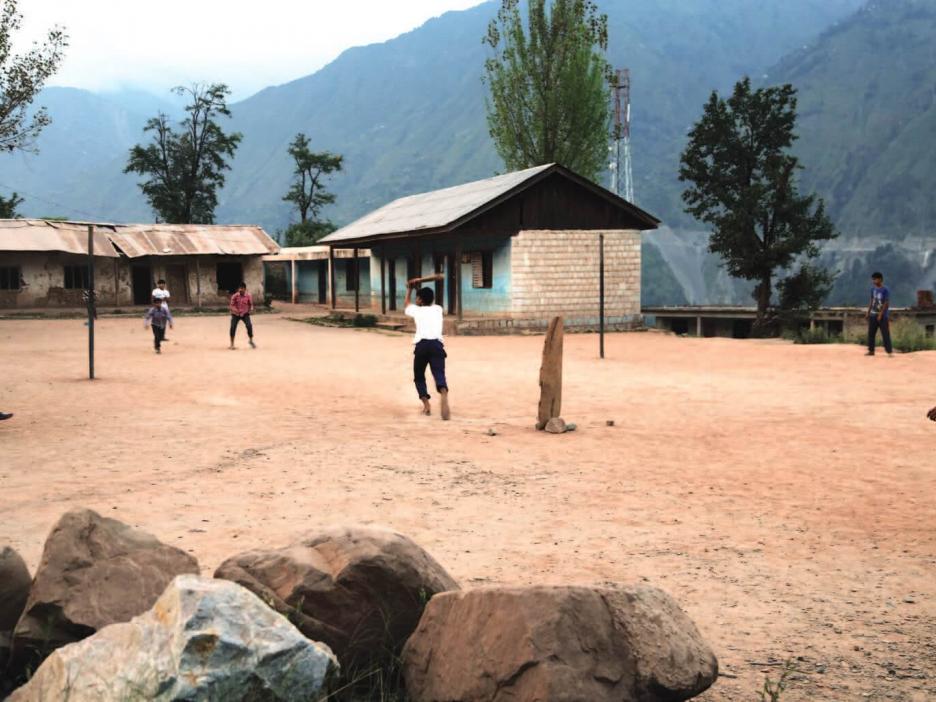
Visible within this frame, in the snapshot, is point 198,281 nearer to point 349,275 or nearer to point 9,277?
point 349,275

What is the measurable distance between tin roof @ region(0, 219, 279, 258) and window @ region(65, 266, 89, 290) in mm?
1250

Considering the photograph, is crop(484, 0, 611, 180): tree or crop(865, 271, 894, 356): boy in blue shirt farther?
crop(484, 0, 611, 180): tree

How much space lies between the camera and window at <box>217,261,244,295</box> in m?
44.6

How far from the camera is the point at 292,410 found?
40.5 feet

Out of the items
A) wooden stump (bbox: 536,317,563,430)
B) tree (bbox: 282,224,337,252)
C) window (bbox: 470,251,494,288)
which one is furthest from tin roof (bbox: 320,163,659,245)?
tree (bbox: 282,224,337,252)

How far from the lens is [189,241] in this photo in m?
42.4

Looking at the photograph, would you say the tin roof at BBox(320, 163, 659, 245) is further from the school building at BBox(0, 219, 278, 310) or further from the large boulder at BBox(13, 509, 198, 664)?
the large boulder at BBox(13, 509, 198, 664)

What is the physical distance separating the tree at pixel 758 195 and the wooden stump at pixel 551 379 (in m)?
23.0

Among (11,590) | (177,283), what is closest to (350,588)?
(11,590)

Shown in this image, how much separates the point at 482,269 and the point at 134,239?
62.6ft

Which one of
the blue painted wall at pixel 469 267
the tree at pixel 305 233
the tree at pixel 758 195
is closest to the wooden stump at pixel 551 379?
the blue painted wall at pixel 469 267

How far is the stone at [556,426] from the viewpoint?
10586 millimetres

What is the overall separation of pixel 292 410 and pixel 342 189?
182 meters

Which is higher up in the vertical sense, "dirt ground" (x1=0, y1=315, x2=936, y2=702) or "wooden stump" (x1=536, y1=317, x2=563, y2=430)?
"wooden stump" (x1=536, y1=317, x2=563, y2=430)
